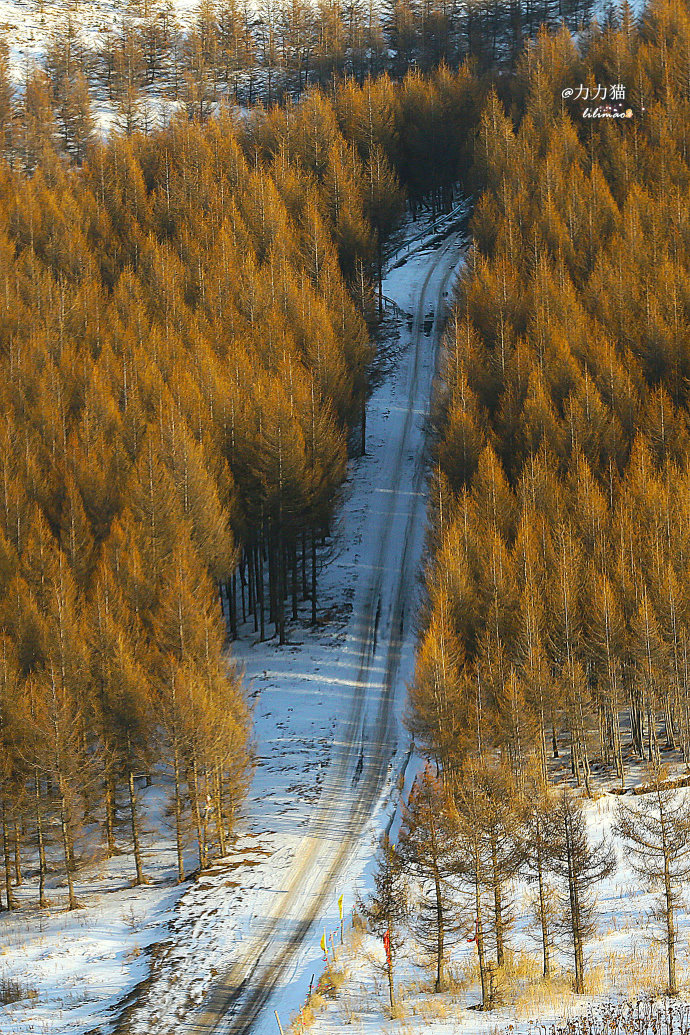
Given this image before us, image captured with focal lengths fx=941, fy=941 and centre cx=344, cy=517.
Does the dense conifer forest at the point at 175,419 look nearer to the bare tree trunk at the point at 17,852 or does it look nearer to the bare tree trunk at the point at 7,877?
the bare tree trunk at the point at 7,877

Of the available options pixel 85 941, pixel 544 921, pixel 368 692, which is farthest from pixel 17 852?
pixel 544 921

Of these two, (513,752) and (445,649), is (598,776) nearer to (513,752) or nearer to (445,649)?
(513,752)

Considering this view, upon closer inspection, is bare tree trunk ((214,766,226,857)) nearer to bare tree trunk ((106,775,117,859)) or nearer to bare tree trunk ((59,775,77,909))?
bare tree trunk ((106,775,117,859))

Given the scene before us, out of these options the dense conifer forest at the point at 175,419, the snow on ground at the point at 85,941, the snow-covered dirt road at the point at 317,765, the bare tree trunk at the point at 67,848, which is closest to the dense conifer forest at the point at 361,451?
the bare tree trunk at the point at 67,848

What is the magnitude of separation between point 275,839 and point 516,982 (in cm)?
1510

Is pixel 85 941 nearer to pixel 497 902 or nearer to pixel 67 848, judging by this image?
pixel 67 848

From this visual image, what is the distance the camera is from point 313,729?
49.8 metres

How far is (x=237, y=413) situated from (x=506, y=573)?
25974 mm

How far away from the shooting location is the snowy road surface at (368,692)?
30562 millimetres

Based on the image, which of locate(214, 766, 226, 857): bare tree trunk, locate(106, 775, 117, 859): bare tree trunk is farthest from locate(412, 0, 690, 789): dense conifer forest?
locate(106, 775, 117, 859): bare tree trunk

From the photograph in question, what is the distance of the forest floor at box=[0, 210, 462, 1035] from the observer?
3030cm

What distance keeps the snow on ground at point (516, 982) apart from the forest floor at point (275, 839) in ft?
6.44

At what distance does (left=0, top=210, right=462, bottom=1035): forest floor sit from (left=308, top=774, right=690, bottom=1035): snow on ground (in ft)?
6.44

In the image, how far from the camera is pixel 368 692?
52.9m
